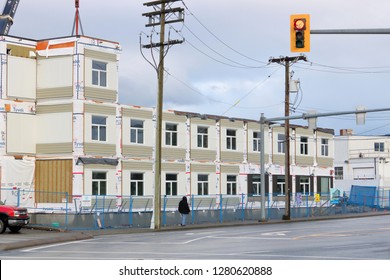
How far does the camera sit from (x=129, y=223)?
43094 mm

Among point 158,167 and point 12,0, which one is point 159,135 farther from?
point 12,0

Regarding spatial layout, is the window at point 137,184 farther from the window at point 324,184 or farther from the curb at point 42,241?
the window at point 324,184

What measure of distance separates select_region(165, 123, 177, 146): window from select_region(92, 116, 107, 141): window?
6.38 metres

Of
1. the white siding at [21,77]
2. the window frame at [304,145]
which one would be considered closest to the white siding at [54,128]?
the white siding at [21,77]

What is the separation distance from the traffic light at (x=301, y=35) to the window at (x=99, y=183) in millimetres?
25756

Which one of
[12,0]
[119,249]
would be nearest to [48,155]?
[12,0]

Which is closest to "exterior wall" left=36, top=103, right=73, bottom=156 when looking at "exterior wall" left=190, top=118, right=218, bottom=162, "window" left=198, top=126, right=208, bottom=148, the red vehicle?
the red vehicle

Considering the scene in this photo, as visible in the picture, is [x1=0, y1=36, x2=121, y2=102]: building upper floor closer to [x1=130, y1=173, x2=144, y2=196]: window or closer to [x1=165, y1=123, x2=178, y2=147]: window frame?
[x1=130, y1=173, x2=144, y2=196]: window

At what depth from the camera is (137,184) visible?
4803 cm

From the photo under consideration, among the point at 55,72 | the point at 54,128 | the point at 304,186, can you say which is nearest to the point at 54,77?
the point at 55,72

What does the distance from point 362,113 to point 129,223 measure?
1471 centimetres

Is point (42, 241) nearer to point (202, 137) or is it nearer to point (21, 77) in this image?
point (21, 77)

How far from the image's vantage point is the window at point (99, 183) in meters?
44.5

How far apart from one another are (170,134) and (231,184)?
319 inches
